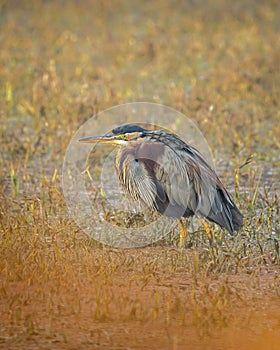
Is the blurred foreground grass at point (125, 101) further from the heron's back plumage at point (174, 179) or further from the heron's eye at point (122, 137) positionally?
the heron's eye at point (122, 137)

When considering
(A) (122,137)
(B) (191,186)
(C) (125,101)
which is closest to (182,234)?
(B) (191,186)

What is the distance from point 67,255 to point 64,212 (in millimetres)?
1000

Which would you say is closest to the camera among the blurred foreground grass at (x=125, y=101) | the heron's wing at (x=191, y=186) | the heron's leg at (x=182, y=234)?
the blurred foreground grass at (x=125, y=101)

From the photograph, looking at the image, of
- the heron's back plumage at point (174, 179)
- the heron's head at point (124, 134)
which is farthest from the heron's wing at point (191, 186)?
the heron's head at point (124, 134)

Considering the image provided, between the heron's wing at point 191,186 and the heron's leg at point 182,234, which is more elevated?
the heron's wing at point 191,186

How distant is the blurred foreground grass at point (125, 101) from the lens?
4.43m

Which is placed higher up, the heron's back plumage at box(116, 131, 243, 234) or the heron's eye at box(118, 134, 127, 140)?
the heron's eye at box(118, 134, 127, 140)

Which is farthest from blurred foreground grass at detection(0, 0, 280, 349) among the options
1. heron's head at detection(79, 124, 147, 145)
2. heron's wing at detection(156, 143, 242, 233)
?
heron's head at detection(79, 124, 147, 145)

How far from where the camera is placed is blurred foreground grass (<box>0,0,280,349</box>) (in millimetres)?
4430

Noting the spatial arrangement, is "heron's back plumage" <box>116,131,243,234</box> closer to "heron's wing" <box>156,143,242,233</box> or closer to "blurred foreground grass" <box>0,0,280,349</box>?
"heron's wing" <box>156,143,242,233</box>

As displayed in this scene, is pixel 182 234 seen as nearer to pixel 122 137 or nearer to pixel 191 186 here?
pixel 191 186

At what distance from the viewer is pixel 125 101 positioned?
9.48 metres

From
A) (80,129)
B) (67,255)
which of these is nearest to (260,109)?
(80,129)

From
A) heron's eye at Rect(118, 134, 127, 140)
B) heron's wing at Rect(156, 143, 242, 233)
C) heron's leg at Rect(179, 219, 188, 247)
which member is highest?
heron's eye at Rect(118, 134, 127, 140)
